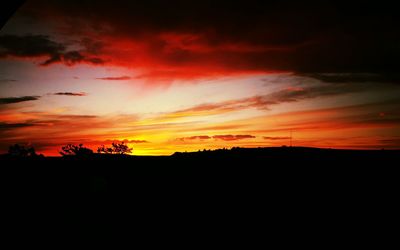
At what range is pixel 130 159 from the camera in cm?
456

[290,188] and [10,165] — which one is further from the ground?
[10,165]

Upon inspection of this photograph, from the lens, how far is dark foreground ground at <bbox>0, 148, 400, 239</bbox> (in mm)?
3317

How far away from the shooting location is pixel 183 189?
13.0ft

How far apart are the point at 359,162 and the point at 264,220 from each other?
183cm

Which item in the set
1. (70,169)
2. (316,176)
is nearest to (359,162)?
(316,176)

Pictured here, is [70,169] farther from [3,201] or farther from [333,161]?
[333,161]

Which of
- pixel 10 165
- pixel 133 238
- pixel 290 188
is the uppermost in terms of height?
pixel 10 165

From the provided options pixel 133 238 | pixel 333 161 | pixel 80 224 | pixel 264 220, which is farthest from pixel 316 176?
pixel 80 224

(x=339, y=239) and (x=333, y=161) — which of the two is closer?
(x=339, y=239)

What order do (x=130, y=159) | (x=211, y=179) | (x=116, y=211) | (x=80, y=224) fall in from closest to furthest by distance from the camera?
(x=80, y=224), (x=116, y=211), (x=211, y=179), (x=130, y=159)

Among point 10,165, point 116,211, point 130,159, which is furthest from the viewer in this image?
point 130,159

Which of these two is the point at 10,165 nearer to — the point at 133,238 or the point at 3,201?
the point at 3,201

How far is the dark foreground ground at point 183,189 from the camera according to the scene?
3.32 metres

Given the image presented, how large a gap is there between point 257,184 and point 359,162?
159cm
